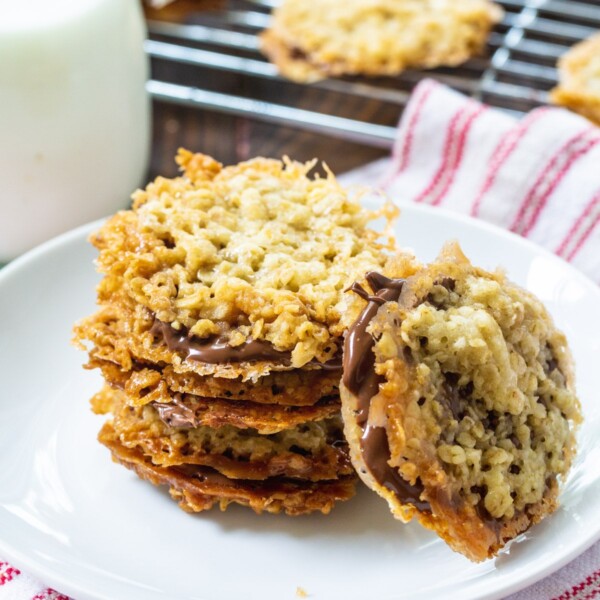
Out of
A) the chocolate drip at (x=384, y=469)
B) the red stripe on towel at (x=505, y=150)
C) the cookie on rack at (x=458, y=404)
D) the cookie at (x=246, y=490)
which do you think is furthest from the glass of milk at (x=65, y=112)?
the chocolate drip at (x=384, y=469)

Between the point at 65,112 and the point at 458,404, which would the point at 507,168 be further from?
the point at 458,404

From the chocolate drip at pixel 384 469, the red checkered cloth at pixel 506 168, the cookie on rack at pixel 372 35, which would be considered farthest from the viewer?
the cookie on rack at pixel 372 35

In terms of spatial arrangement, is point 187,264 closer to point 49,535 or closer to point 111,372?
point 111,372

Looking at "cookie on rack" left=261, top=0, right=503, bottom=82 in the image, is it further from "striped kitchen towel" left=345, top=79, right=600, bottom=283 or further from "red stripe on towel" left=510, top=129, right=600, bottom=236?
"red stripe on towel" left=510, top=129, right=600, bottom=236

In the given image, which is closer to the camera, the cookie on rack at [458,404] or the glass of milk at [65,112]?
the cookie on rack at [458,404]

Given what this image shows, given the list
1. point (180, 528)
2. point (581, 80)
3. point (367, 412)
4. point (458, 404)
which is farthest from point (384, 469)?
point (581, 80)

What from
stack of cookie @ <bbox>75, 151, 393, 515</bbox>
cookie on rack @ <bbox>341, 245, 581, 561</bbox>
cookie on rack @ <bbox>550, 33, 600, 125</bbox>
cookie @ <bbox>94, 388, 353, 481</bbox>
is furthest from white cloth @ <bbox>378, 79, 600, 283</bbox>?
cookie @ <bbox>94, 388, 353, 481</bbox>

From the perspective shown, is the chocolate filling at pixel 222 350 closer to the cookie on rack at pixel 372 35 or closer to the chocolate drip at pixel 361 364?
the chocolate drip at pixel 361 364

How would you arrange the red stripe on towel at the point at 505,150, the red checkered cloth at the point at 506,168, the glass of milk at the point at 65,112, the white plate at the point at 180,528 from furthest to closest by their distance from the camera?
the red stripe on towel at the point at 505,150 → the red checkered cloth at the point at 506,168 → the glass of milk at the point at 65,112 → the white plate at the point at 180,528
